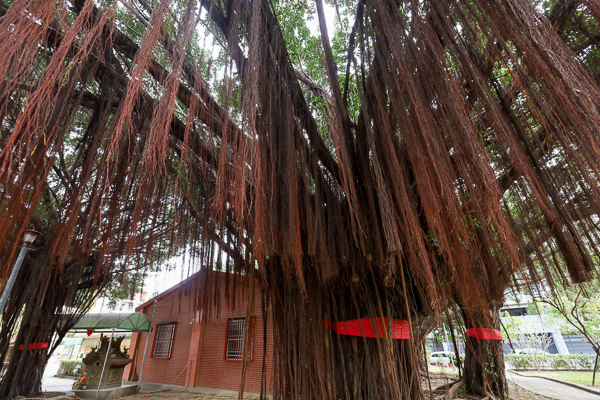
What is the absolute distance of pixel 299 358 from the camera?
189cm

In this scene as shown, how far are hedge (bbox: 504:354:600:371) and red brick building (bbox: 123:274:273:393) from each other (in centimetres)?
1004

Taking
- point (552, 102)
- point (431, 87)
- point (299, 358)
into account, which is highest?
point (431, 87)

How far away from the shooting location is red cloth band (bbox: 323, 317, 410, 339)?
6.44ft

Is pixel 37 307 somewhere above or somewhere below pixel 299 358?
above

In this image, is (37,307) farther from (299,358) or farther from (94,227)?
(299,358)

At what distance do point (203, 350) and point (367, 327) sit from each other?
574cm

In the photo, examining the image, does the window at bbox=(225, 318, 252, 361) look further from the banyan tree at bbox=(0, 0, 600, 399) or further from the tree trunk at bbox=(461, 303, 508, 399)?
the banyan tree at bbox=(0, 0, 600, 399)

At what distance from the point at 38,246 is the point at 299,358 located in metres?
3.84

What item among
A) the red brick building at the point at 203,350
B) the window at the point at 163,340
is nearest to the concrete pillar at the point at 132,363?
the red brick building at the point at 203,350

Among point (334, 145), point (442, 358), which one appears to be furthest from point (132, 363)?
point (442, 358)

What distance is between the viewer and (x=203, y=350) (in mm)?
6477

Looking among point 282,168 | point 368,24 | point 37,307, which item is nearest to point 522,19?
point 368,24

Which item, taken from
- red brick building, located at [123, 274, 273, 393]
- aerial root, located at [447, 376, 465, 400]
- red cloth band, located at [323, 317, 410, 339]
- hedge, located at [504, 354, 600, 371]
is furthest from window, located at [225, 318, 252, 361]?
hedge, located at [504, 354, 600, 371]

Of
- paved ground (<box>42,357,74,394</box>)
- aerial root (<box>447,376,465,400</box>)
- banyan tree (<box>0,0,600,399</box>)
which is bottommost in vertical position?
paved ground (<box>42,357,74,394</box>)
